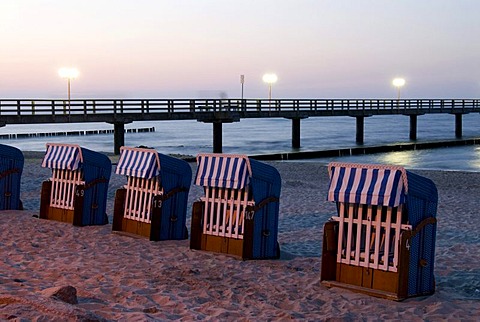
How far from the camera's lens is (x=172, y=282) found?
730 centimetres

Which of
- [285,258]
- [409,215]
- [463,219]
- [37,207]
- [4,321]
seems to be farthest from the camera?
[37,207]

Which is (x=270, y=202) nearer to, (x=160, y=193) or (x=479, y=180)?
(x=160, y=193)

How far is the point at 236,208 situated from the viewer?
8.82 meters

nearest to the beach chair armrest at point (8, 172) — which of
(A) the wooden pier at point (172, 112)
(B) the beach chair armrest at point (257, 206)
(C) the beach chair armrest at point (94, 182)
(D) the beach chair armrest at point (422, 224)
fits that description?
(C) the beach chair armrest at point (94, 182)

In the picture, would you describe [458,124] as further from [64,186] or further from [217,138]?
[64,186]

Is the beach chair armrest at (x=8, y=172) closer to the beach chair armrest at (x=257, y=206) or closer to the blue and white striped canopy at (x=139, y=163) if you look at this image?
the blue and white striped canopy at (x=139, y=163)

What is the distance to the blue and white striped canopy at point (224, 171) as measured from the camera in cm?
848

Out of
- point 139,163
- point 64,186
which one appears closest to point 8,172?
point 64,186

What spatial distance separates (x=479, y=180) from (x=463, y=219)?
10.1 m

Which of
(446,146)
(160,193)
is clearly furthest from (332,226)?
(446,146)

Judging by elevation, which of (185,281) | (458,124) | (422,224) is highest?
(458,124)

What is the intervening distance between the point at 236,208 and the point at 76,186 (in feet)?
A: 11.9

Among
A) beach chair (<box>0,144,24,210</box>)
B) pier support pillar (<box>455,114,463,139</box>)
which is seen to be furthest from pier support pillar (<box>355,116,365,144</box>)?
beach chair (<box>0,144,24,210</box>)

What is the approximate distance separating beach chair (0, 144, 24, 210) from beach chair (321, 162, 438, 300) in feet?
24.8
